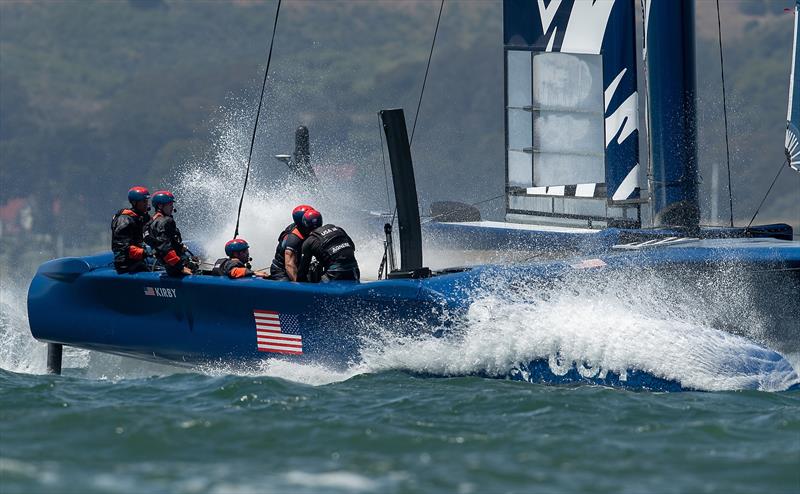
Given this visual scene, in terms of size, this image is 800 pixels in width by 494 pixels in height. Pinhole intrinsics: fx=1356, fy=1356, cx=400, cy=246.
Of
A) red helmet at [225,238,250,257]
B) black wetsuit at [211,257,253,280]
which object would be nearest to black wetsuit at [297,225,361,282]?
black wetsuit at [211,257,253,280]

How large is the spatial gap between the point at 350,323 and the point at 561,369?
53.2 inches

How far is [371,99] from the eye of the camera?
73625mm

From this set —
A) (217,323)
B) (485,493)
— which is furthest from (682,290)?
(485,493)

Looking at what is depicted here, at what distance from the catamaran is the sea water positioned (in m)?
0.10

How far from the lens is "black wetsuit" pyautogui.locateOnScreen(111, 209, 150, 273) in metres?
9.29

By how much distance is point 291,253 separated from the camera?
8.69m

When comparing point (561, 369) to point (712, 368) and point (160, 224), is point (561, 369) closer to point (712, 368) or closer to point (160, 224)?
point (712, 368)

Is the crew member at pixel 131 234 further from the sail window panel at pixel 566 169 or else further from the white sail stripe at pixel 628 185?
the white sail stripe at pixel 628 185

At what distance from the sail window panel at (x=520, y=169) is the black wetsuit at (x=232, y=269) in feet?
10.8

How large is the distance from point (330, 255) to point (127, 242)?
1.71 metres

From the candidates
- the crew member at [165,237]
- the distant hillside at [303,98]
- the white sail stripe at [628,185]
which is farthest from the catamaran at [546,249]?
the distant hillside at [303,98]

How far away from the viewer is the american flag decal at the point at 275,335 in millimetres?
8422

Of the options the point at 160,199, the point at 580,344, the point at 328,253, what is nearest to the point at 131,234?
the point at 160,199

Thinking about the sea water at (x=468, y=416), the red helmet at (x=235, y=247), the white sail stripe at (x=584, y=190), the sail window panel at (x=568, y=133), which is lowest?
the sea water at (x=468, y=416)
